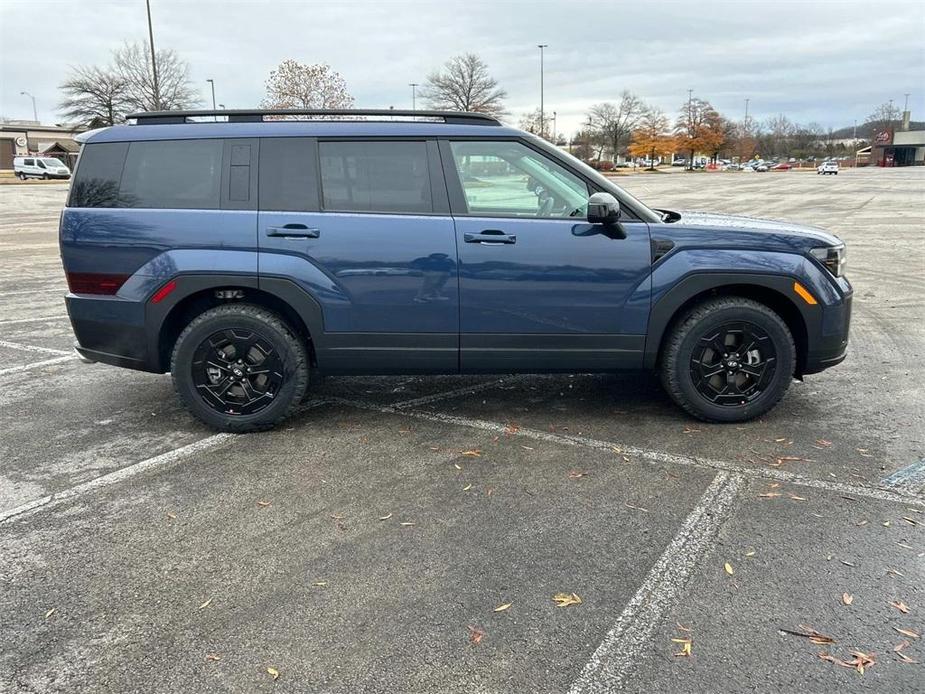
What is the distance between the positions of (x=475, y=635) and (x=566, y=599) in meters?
0.44

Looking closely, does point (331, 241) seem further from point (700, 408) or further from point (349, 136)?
point (700, 408)

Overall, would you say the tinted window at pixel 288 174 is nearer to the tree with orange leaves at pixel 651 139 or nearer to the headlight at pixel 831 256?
the headlight at pixel 831 256

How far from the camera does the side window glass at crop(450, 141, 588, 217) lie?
462 centimetres

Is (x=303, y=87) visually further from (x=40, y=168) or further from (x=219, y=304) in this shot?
(x=219, y=304)

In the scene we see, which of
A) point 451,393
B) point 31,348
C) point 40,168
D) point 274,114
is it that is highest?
point 40,168

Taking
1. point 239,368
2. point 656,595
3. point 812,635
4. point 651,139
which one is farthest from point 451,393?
point 651,139

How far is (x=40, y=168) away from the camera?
49188 mm

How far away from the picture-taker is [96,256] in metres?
4.58

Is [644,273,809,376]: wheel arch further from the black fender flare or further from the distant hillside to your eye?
the distant hillside

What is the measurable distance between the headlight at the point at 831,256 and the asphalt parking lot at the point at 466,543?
1.04 metres

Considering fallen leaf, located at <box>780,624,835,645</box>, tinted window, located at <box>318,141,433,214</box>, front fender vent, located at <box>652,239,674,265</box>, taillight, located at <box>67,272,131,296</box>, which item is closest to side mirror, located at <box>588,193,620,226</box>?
front fender vent, located at <box>652,239,674,265</box>

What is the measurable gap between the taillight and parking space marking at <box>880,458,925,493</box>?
15.3 ft

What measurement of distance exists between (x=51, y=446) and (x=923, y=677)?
4715 millimetres

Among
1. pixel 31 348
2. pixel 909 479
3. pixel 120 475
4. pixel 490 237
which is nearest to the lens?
pixel 909 479
